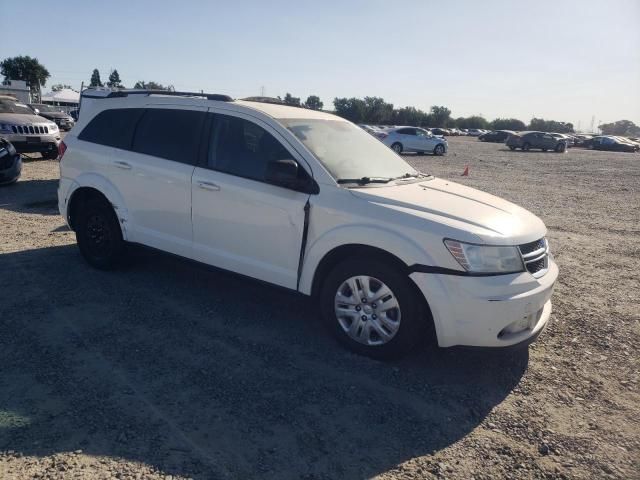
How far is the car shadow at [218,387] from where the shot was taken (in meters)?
2.89

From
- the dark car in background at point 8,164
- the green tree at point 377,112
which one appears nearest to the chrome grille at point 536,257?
the dark car in background at point 8,164

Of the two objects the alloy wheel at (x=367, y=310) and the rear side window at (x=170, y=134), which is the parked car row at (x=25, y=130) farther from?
the alloy wheel at (x=367, y=310)

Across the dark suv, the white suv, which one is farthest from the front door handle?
the dark suv

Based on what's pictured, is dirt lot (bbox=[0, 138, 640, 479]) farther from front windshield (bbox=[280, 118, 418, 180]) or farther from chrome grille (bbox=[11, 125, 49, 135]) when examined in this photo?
chrome grille (bbox=[11, 125, 49, 135])

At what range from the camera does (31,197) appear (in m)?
9.75

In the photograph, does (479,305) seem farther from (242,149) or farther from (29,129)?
(29,129)

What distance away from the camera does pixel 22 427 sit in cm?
296

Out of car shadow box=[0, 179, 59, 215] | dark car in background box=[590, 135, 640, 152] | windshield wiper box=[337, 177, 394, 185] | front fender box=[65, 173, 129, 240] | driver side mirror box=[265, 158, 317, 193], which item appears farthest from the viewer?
dark car in background box=[590, 135, 640, 152]

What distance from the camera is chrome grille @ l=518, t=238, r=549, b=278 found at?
12.4ft

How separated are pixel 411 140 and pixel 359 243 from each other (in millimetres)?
26137

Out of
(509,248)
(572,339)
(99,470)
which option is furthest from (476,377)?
(99,470)

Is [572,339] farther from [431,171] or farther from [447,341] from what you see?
[431,171]

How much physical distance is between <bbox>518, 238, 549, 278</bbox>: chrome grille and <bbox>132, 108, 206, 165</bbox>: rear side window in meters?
2.93

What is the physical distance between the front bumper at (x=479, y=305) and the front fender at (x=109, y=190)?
3.13 metres
